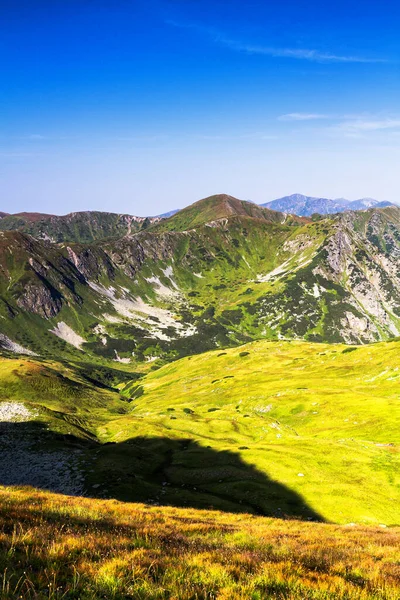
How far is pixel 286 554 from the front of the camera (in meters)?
13.1

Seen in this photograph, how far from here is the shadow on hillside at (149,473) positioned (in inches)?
2127

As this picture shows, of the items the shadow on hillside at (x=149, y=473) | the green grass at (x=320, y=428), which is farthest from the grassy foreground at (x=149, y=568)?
the green grass at (x=320, y=428)

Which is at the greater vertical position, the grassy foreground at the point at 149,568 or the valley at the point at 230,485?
the grassy foreground at the point at 149,568

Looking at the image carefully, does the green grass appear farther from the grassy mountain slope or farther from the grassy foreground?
the grassy foreground

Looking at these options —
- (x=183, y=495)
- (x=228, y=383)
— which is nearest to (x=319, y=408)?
(x=183, y=495)

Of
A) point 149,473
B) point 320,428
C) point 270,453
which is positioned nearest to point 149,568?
point 149,473

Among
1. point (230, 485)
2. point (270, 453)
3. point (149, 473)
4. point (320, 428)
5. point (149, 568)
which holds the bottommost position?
point (320, 428)

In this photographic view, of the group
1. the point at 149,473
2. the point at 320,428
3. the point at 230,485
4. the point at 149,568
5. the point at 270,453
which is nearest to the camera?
the point at 149,568

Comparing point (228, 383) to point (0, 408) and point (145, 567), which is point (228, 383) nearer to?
point (0, 408)

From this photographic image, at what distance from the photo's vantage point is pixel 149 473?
7275 cm

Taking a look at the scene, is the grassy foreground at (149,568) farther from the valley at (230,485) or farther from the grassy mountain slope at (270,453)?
the grassy mountain slope at (270,453)

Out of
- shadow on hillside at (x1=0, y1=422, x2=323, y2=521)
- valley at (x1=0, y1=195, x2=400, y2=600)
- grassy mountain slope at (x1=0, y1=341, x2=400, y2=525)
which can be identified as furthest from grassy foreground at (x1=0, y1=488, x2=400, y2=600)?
grassy mountain slope at (x1=0, y1=341, x2=400, y2=525)

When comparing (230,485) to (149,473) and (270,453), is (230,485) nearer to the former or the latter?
(270,453)

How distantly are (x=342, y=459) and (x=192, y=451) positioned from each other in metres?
33.1
